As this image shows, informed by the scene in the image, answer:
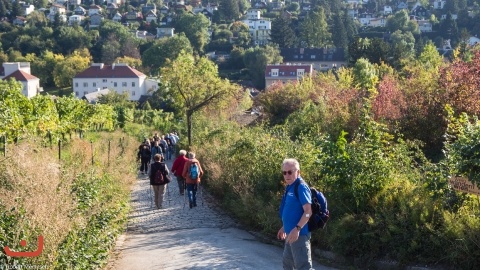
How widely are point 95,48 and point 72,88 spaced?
19.2 metres

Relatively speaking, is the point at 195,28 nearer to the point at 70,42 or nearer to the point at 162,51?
the point at 70,42

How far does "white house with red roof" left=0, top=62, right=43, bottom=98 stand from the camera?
76188mm

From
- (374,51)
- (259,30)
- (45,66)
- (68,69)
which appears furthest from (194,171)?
(259,30)

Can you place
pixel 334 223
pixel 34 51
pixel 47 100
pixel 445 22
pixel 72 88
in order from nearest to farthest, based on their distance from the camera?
pixel 334 223 → pixel 47 100 → pixel 72 88 → pixel 34 51 → pixel 445 22

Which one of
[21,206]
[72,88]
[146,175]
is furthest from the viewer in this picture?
[72,88]

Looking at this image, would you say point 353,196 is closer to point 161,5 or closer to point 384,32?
point 384,32

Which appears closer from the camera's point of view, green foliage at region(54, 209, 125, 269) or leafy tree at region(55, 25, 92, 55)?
green foliage at region(54, 209, 125, 269)

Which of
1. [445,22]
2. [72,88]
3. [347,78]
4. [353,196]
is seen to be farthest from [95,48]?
[353,196]

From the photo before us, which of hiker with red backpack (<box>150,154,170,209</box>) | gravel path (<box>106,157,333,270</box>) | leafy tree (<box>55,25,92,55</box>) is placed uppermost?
leafy tree (<box>55,25,92,55</box>)

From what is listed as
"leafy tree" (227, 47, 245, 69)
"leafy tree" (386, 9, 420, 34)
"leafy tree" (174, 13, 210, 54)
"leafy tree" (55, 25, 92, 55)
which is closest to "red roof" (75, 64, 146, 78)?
"leafy tree" (227, 47, 245, 69)

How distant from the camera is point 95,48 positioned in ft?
334

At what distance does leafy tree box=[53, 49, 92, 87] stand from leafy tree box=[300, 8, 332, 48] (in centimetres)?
3624

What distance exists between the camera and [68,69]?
8488 cm

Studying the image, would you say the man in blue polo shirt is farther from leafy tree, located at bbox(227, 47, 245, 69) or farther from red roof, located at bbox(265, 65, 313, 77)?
leafy tree, located at bbox(227, 47, 245, 69)
